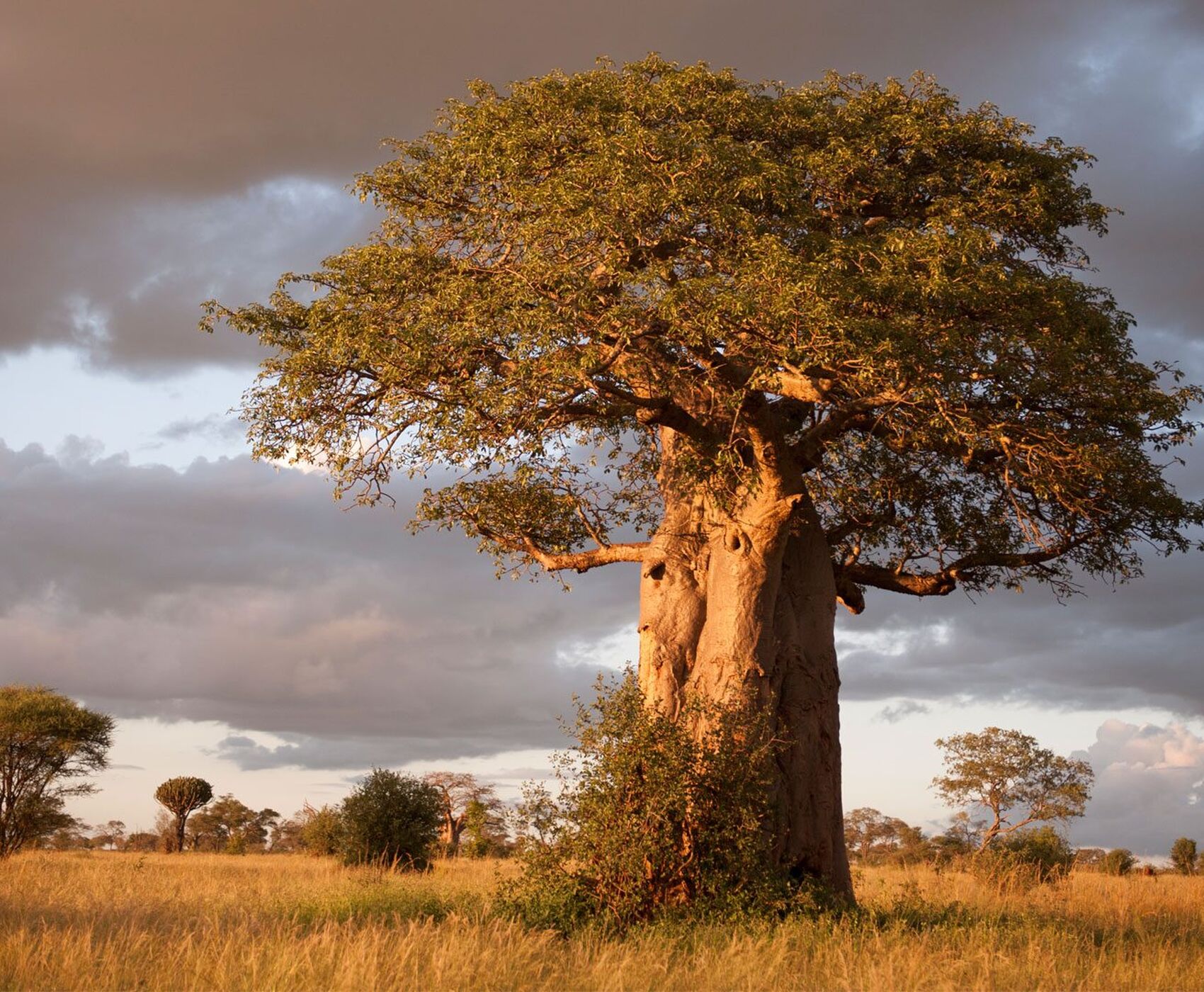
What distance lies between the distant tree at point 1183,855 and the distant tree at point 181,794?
1373 inches

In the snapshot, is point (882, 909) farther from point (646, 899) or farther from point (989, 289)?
point (989, 289)

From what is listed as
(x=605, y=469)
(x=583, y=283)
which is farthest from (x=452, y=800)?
(x=583, y=283)

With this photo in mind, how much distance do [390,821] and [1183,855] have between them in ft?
109

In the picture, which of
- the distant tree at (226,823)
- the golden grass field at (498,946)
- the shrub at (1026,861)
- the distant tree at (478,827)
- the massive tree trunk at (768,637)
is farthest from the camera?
the distant tree at (226,823)

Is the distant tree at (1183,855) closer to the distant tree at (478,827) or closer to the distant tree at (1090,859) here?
the distant tree at (1090,859)

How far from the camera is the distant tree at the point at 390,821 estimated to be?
79.2 feet

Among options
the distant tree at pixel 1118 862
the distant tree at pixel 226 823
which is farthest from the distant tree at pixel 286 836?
the distant tree at pixel 1118 862

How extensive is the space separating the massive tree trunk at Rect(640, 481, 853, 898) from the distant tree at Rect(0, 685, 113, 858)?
73.2 ft

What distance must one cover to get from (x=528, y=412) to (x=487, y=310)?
1220 mm

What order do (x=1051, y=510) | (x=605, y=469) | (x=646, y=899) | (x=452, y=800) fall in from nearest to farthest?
(x=646, y=899) < (x=1051, y=510) < (x=605, y=469) < (x=452, y=800)

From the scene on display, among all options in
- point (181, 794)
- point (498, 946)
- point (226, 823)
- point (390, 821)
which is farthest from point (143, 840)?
point (498, 946)

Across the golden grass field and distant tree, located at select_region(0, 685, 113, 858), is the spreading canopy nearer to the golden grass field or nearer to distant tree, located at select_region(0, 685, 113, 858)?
the golden grass field

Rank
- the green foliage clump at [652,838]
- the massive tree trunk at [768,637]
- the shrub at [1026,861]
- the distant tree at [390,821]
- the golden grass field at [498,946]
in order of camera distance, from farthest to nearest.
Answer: the distant tree at [390,821] → the shrub at [1026,861] → the massive tree trunk at [768,637] → the green foliage clump at [652,838] → the golden grass field at [498,946]

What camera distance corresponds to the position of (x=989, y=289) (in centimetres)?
1287
